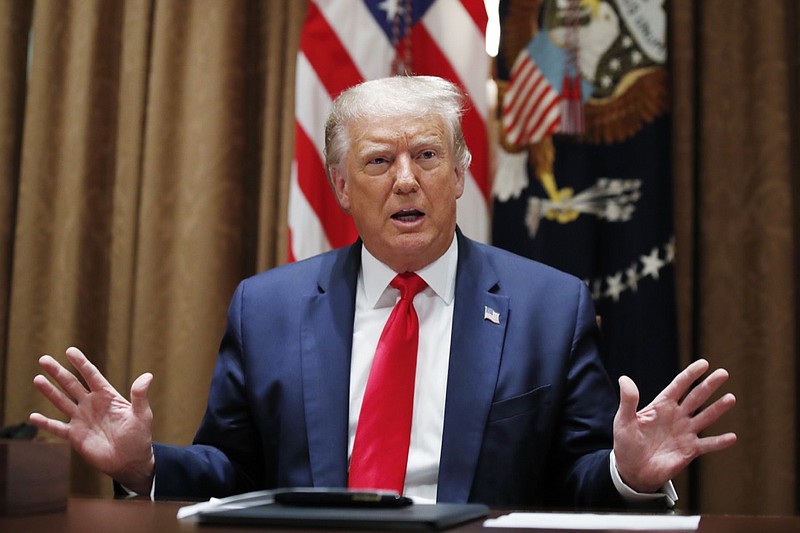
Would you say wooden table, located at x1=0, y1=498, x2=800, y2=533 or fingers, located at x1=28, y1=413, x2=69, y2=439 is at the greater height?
fingers, located at x1=28, y1=413, x2=69, y2=439

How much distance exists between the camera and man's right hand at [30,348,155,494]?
1775mm

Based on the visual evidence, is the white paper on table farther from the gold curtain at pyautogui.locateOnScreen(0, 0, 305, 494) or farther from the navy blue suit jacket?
the gold curtain at pyautogui.locateOnScreen(0, 0, 305, 494)

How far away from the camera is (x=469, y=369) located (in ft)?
6.98

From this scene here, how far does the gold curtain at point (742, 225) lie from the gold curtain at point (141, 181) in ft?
4.47

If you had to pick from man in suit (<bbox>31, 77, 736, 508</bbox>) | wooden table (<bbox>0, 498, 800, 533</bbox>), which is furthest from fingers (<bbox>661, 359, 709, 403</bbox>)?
wooden table (<bbox>0, 498, 800, 533</bbox>)

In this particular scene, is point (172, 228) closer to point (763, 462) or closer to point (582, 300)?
point (582, 300)

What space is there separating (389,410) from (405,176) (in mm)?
579

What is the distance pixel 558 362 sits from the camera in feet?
7.11

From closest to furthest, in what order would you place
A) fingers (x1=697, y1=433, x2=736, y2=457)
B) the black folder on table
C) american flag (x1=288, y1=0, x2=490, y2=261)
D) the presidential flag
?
the black folder on table < fingers (x1=697, y1=433, x2=736, y2=457) < the presidential flag < american flag (x1=288, y1=0, x2=490, y2=261)

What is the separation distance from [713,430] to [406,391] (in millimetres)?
1312

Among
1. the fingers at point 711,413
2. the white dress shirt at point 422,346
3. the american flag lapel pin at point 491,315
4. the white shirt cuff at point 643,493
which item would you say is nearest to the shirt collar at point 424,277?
the white dress shirt at point 422,346

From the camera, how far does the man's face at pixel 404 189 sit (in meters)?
2.30

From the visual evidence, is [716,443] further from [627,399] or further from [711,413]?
[627,399]

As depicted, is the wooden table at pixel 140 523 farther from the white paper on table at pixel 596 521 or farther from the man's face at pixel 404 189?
the man's face at pixel 404 189
